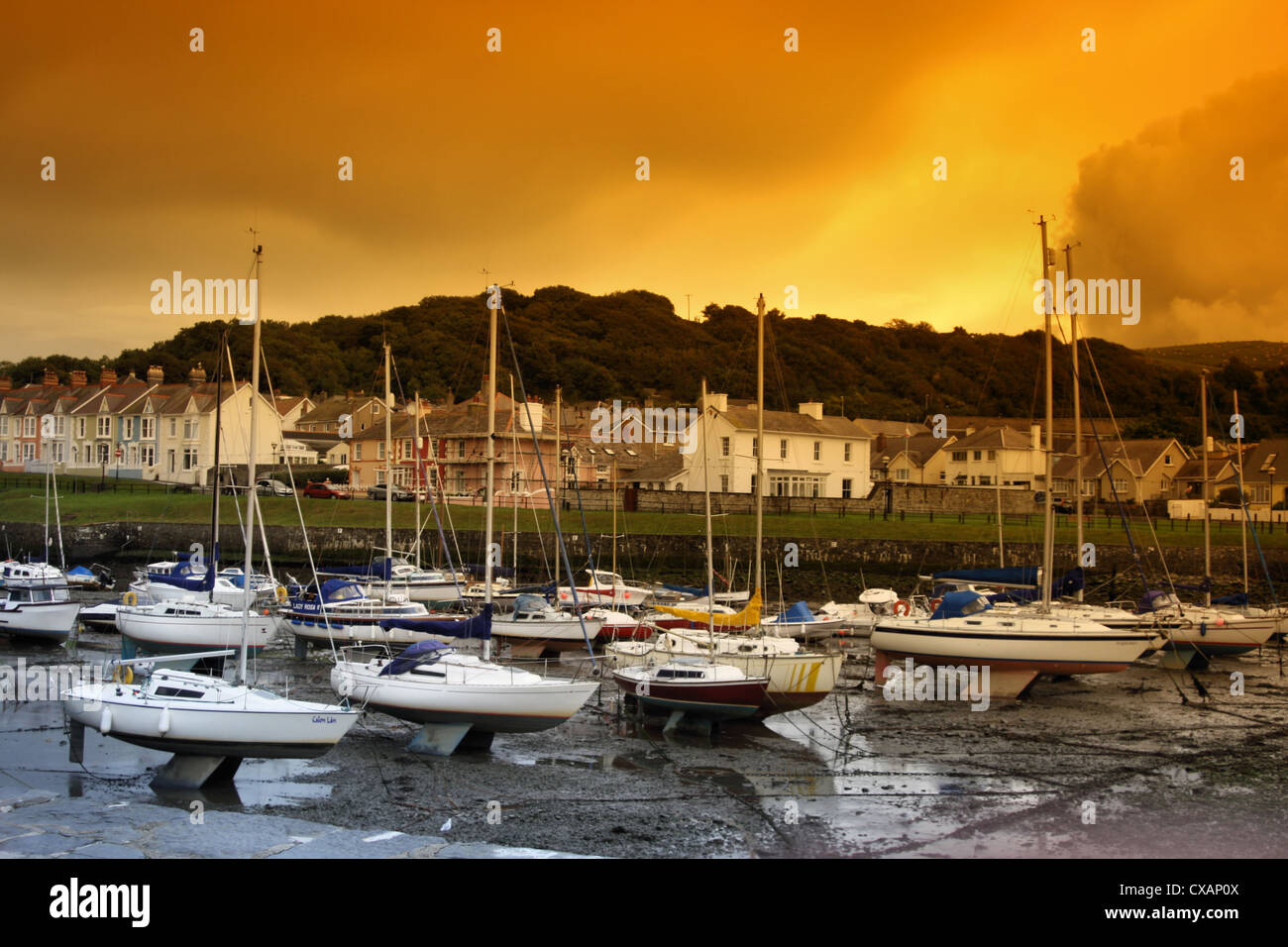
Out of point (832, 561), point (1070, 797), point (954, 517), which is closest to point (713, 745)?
point (1070, 797)

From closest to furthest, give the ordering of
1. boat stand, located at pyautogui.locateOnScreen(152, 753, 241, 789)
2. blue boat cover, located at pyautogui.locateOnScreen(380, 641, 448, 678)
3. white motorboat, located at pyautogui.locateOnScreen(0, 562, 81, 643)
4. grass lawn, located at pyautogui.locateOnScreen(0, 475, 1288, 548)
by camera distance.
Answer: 1. boat stand, located at pyautogui.locateOnScreen(152, 753, 241, 789)
2. blue boat cover, located at pyautogui.locateOnScreen(380, 641, 448, 678)
3. white motorboat, located at pyautogui.locateOnScreen(0, 562, 81, 643)
4. grass lawn, located at pyautogui.locateOnScreen(0, 475, 1288, 548)

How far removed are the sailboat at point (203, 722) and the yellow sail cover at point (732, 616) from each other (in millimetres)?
11670

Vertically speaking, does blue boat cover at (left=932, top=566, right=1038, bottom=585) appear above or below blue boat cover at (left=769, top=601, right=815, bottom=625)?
above

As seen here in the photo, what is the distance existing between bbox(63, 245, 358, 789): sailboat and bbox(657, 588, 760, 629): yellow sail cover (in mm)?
11670

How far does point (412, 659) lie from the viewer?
21.1 meters

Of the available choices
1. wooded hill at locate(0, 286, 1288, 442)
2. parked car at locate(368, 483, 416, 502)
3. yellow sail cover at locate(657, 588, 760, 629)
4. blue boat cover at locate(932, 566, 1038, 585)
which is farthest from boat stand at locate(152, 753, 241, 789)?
wooded hill at locate(0, 286, 1288, 442)

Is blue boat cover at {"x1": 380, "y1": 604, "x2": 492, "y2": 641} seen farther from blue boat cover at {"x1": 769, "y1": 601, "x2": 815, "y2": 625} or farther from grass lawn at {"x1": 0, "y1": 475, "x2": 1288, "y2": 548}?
grass lawn at {"x1": 0, "y1": 475, "x2": 1288, "y2": 548}

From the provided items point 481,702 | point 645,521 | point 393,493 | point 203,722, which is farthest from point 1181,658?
point 393,493

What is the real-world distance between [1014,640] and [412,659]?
49.9ft

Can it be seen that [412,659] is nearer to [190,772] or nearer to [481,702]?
[481,702]

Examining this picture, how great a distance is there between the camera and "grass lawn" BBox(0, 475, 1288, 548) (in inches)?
2343

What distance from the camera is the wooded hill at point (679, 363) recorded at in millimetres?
129000

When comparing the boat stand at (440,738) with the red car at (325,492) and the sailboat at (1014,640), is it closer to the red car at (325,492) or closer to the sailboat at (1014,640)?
the sailboat at (1014,640)

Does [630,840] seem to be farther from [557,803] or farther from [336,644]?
[336,644]
